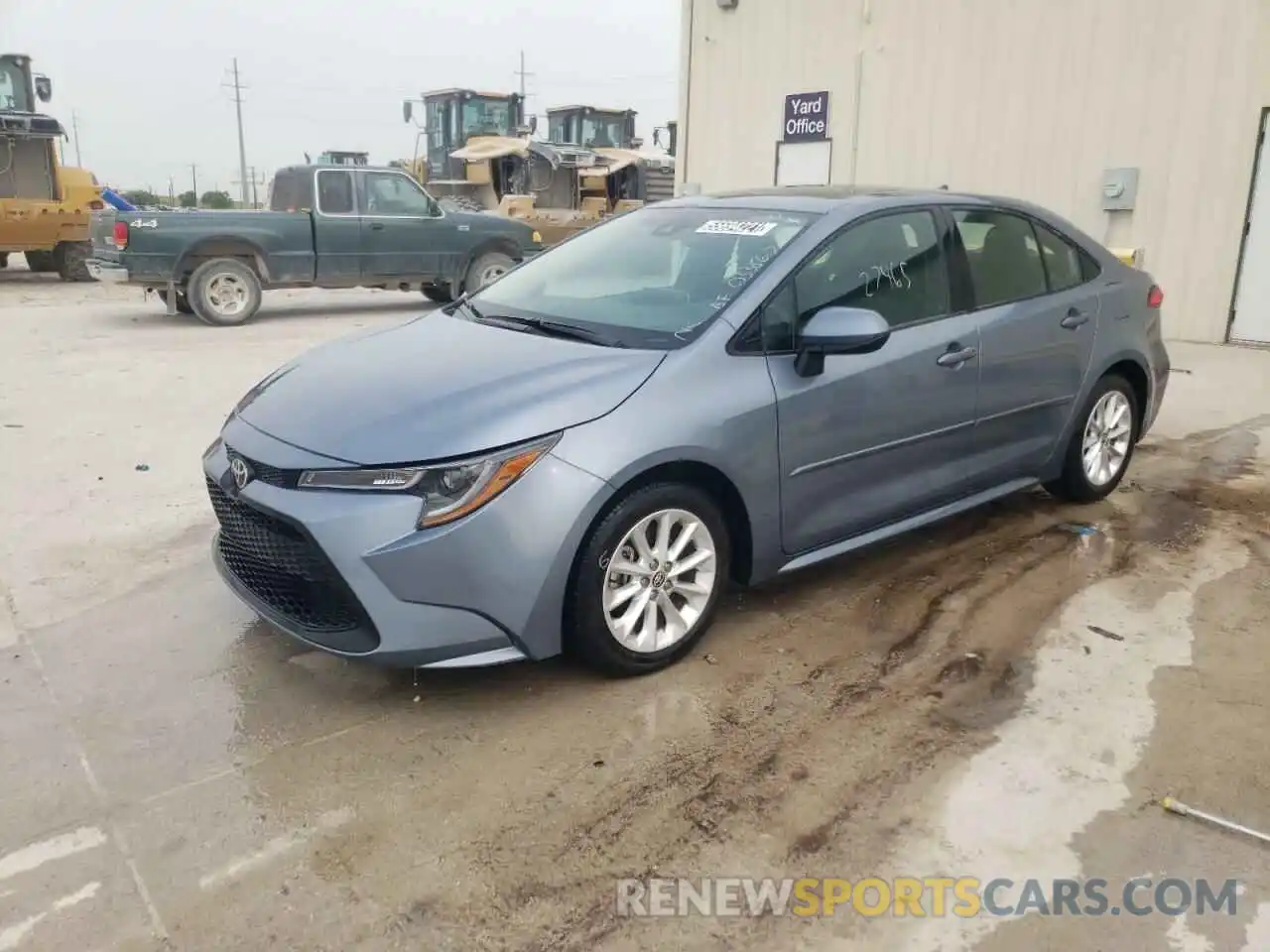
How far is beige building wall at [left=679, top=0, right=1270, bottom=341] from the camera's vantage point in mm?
10273

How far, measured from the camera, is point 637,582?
3.32m

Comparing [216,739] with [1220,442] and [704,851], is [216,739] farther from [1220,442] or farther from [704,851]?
[1220,442]

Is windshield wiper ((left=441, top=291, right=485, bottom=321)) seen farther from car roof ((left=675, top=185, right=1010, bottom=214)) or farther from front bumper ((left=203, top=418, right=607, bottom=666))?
front bumper ((left=203, top=418, right=607, bottom=666))

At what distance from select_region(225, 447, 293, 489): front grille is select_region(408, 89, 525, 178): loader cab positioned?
878 inches

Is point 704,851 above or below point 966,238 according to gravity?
below

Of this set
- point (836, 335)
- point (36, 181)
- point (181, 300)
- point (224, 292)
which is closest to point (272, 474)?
point (836, 335)

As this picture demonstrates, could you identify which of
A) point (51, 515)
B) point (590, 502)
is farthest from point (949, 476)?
point (51, 515)

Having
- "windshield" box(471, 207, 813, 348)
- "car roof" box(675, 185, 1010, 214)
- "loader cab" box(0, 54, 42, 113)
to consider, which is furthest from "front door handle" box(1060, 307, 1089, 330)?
"loader cab" box(0, 54, 42, 113)

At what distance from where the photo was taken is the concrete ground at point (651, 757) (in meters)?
2.40

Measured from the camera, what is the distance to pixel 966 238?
436 centimetres

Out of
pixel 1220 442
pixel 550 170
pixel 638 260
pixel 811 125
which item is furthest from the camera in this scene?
pixel 550 170

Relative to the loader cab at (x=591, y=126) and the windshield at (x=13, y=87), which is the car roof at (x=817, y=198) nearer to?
the windshield at (x=13, y=87)

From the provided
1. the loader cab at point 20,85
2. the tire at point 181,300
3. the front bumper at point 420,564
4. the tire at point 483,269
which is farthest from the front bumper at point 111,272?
the front bumper at point 420,564

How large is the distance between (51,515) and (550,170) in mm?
16802
